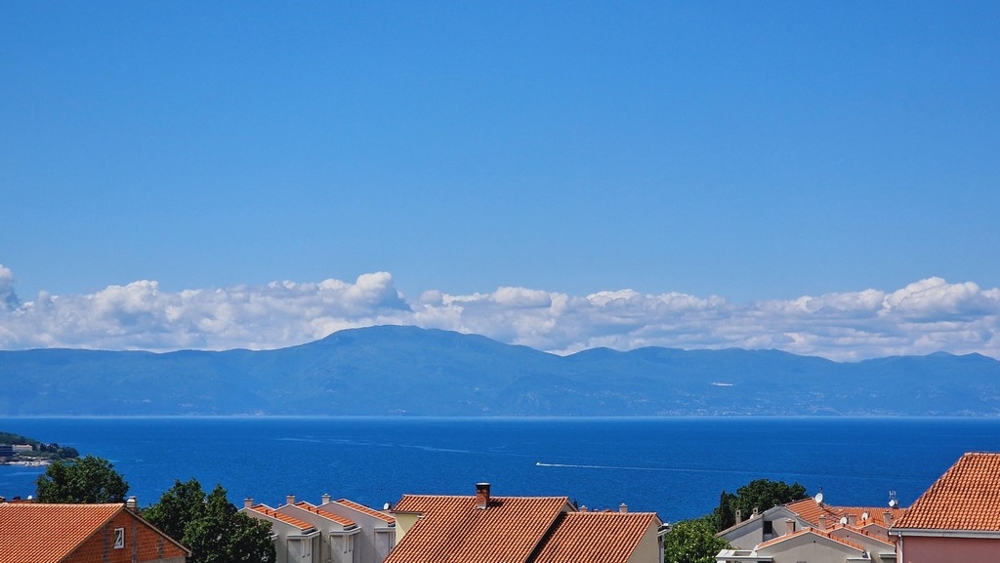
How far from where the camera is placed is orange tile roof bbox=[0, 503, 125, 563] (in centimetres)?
4359

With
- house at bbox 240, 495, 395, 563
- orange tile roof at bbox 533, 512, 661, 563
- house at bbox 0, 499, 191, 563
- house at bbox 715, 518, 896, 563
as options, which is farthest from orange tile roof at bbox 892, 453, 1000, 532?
house at bbox 240, 495, 395, 563

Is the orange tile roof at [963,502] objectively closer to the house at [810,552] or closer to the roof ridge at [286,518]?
the house at [810,552]

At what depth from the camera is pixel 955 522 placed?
115 ft

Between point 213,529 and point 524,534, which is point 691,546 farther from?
point 213,529

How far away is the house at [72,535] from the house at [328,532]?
18651 millimetres

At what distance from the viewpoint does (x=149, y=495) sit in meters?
174

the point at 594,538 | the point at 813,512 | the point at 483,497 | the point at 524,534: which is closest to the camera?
the point at 594,538

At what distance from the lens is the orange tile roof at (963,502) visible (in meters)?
34.9

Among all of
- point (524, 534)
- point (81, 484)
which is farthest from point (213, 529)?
point (524, 534)

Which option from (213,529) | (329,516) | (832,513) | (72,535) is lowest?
(832,513)

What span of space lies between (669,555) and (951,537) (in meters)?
28.8

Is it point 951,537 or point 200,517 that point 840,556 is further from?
point 200,517

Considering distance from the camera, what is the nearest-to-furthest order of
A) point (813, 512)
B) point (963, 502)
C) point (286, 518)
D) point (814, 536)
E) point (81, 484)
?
point (963, 502)
point (814, 536)
point (286, 518)
point (81, 484)
point (813, 512)

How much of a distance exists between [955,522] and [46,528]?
31.1m
